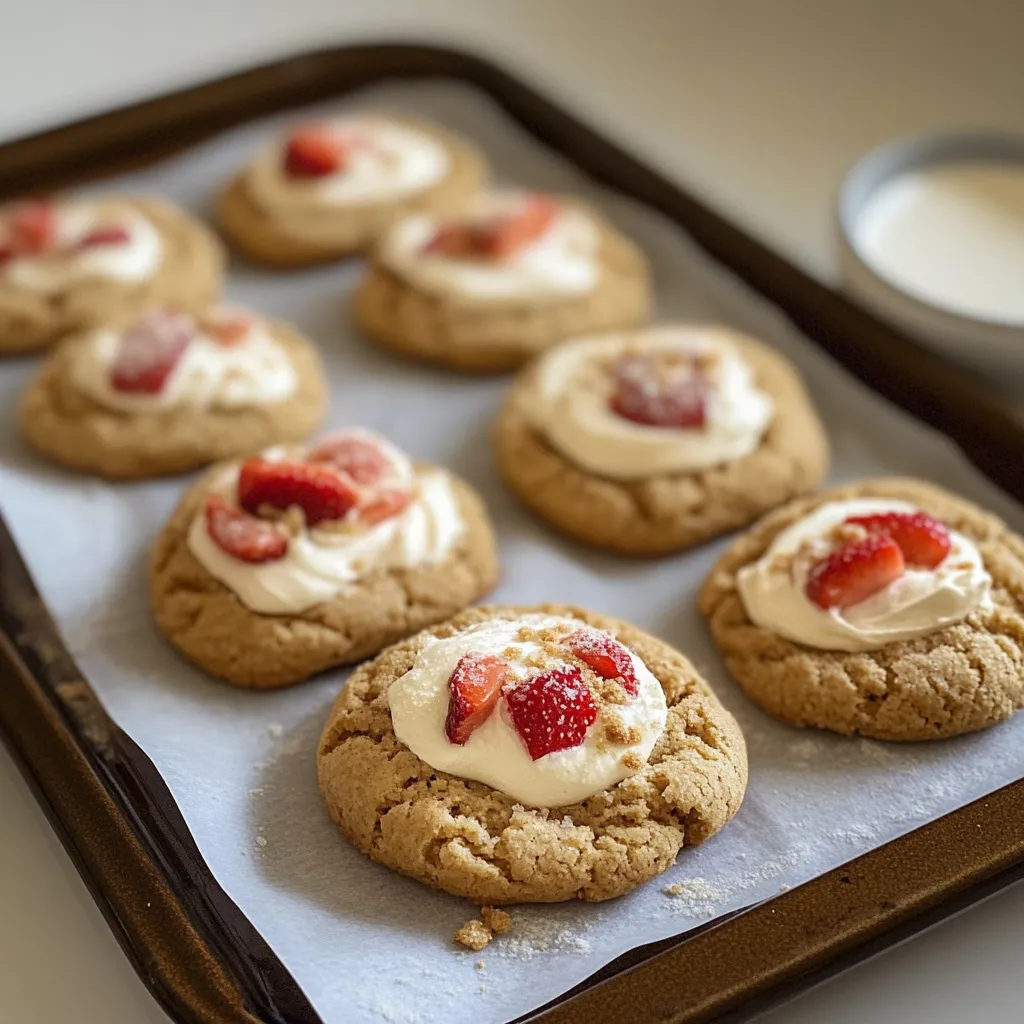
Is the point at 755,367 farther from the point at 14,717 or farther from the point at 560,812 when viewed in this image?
the point at 14,717

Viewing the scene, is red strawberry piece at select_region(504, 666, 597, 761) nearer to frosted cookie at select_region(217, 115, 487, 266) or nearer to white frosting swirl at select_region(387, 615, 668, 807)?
white frosting swirl at select_region(387, 615, 668, 807)

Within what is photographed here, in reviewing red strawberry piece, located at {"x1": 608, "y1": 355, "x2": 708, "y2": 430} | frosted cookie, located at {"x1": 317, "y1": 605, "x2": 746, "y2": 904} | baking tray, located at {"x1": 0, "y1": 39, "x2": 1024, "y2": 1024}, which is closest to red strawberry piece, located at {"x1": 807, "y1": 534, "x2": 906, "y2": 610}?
frosted cookie, located at {"x1": 317, "y1": 605, "x2": 746, "y2": 904}

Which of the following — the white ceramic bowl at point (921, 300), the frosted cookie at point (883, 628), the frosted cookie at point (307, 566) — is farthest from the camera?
the white ceramic bowl at point (921, 300)

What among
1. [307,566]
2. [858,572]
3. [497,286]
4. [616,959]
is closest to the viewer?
[616,959]

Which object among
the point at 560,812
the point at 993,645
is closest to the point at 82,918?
the point at 560,812

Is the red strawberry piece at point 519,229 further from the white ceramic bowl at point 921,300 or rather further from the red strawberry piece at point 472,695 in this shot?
the red strawberry piece at point 472,695

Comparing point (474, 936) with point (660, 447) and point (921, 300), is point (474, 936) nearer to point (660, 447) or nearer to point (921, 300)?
point (660, 447)

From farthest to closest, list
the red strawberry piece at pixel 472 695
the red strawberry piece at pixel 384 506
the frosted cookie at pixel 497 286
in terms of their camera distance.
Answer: the frosted cookie at pixel 497 286, the red strawberry piece at pixel 384 506, the red strawberry piece at pixel 472 695

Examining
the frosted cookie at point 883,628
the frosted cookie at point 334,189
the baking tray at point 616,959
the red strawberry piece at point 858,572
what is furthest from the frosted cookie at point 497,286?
the red strawberry piece at point 858,572

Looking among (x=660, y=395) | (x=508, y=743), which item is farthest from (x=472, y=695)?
(x=660, y=395)
